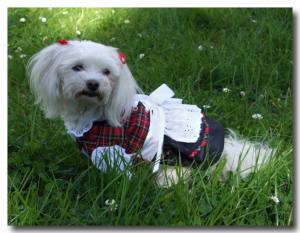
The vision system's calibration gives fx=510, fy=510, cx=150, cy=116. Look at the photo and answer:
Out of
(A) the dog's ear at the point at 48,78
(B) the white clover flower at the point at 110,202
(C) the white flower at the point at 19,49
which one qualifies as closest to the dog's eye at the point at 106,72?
(A) the dog's ear at the point at 48,78

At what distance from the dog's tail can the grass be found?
72 mm

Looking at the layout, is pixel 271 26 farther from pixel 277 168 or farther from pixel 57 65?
pixel 57 65

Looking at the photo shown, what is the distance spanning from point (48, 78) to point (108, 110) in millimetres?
340

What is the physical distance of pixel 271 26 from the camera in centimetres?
417

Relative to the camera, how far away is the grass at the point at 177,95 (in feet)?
7.81

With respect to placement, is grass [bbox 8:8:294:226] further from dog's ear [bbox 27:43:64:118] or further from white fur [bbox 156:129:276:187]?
dog's ear [bbox 27:43:64:118]

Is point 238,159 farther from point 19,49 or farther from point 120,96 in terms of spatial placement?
point 19,49

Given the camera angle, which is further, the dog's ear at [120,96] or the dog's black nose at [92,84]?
the dog's ear at [120,96]

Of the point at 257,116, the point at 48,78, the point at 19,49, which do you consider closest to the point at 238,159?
the point at 257,116

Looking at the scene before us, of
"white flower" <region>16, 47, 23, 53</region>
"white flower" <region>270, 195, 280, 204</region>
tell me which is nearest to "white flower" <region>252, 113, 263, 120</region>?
"white flower" <region>270, 195, 280, 204</region>

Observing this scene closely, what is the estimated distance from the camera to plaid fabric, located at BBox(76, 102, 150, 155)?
2.61m

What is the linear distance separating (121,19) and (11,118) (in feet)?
5.45

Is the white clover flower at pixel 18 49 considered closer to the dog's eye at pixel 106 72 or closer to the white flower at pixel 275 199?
the dog's eye at pixel 106 72

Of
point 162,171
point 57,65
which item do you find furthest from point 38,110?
point 162,171
